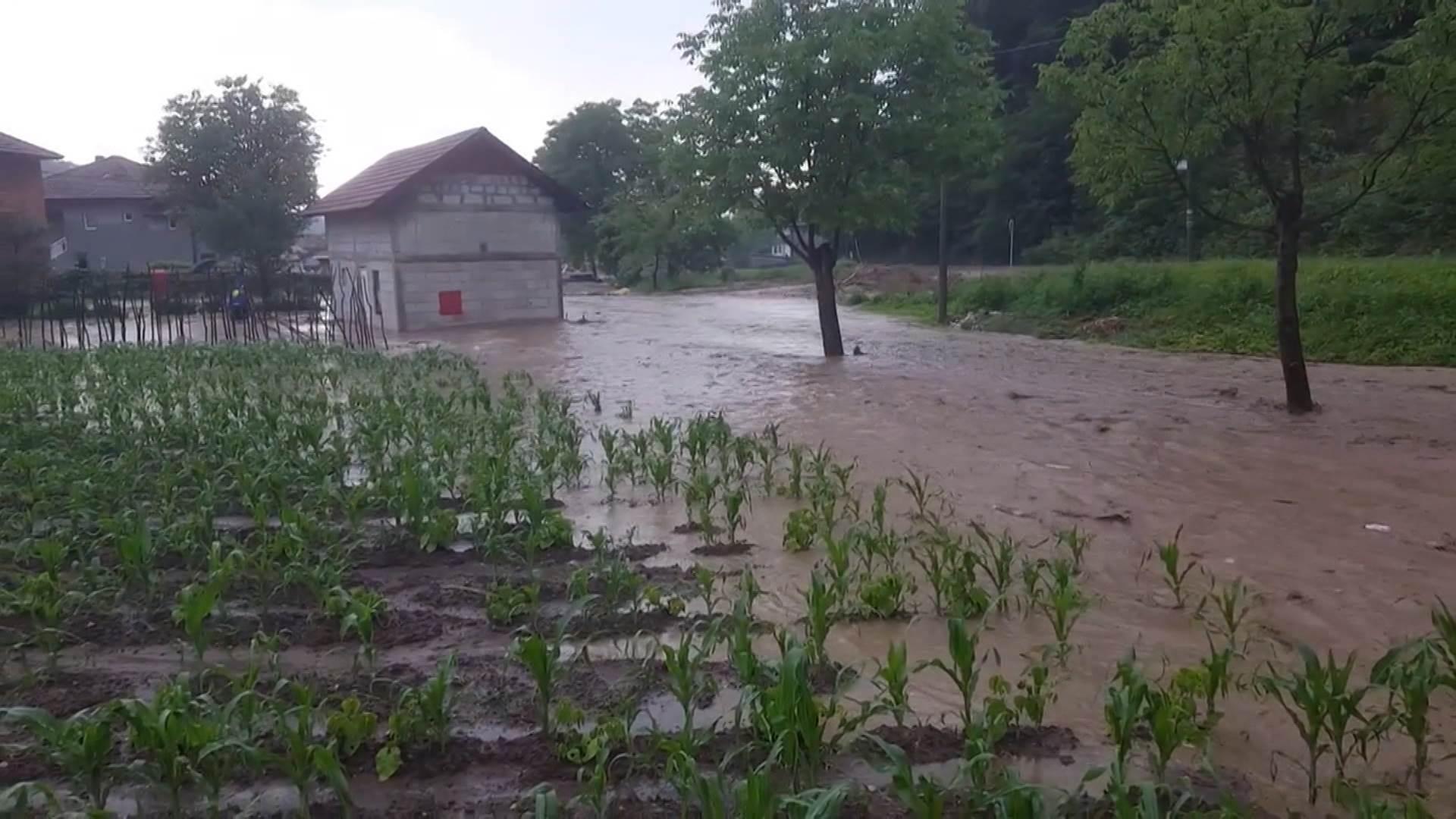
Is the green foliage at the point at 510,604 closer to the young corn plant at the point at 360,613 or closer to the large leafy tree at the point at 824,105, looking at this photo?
the young corn plant at the point at 360,613

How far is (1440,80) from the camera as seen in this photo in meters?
10.3

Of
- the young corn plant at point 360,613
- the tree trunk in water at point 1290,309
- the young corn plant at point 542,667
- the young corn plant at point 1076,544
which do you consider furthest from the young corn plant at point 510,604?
the tree trunk in water at point 1290,309

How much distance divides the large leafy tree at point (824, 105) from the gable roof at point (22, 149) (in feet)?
88.0

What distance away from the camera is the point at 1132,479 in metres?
8.80

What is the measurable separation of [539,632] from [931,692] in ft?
5.55

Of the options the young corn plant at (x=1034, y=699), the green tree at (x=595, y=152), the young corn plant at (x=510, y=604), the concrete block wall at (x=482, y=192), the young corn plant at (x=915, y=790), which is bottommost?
the young corn plant at (x=1034, y=699)

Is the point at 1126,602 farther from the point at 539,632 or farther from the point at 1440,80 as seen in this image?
the point at 1440,80

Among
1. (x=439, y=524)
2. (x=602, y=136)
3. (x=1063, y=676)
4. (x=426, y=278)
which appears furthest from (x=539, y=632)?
(x=602, y=136)

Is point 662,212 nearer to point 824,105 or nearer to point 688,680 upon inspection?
point 824,105

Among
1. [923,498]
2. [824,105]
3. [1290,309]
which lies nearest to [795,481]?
[923,498]

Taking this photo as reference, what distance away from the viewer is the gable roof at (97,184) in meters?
47.9

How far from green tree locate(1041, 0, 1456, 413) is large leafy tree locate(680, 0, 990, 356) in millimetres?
6037

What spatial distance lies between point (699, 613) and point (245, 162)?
3672 cm

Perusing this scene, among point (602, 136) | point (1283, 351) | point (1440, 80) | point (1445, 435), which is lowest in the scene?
point (1445, 435)
